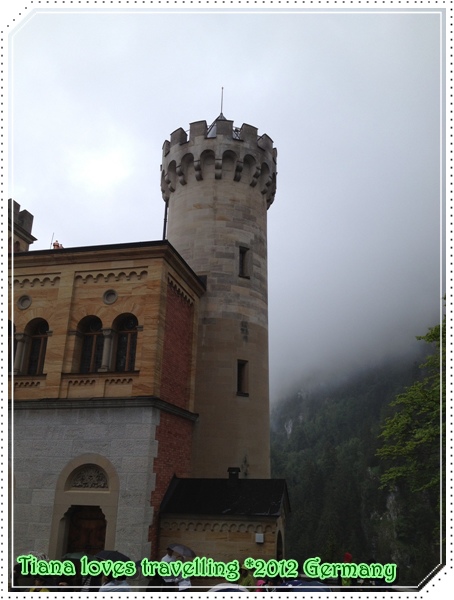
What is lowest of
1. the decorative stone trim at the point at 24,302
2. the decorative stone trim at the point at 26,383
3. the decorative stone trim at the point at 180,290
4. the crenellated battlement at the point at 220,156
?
the decorative stone trim at the point at 26,383

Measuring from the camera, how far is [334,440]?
18775 cm

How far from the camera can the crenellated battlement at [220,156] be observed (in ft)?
80.7

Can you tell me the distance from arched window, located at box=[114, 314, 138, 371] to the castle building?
0.05 metres

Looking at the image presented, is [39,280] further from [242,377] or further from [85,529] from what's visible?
[242,377]

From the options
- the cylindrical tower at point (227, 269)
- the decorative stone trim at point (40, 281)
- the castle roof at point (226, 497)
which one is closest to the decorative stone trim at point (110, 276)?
the decorative stone trim at point (40, 281)

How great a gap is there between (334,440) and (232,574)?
18629cm

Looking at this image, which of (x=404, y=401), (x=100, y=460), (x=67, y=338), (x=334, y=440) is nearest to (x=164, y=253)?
(x=67, y=338)

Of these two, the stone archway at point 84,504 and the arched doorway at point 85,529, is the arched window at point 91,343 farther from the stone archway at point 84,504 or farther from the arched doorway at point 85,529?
the arched doorway at point 85,529

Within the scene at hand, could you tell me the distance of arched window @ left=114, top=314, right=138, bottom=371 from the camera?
683 inches

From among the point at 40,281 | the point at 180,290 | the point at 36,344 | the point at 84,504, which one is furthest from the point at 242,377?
the point at 40,281

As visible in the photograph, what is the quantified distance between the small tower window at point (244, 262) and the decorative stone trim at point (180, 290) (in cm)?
351

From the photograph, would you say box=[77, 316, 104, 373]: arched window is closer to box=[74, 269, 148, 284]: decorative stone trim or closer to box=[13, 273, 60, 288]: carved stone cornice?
box=[74, 269, 148, 284]: decorative stone trim

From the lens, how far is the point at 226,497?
16391 mm

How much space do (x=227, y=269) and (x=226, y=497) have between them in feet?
33.7
